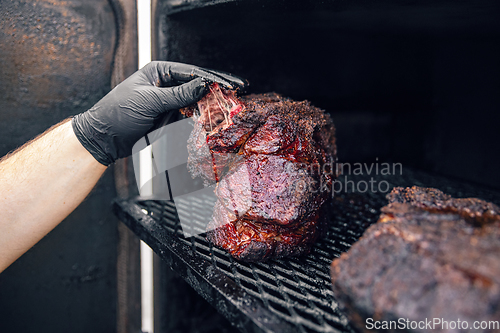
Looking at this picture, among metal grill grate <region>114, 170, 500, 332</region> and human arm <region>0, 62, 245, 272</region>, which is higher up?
human arm <region>0, 62, 245, 272</region>

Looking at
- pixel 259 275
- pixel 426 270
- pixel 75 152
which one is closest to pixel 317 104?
pixel 259 275

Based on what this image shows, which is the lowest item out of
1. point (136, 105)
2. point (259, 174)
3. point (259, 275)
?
point (259, 275)

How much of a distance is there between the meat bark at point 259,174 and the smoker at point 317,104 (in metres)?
0.10

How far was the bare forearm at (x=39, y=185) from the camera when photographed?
1412 millimetres

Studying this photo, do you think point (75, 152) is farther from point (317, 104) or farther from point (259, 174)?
point (317, 104)

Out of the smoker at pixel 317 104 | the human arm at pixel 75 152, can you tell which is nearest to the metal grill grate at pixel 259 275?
the smoker at pixel 317 104

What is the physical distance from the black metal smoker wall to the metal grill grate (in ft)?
1.36

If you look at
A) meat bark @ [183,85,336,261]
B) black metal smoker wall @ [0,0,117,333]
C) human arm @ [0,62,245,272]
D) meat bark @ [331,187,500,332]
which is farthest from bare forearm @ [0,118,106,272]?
meat bark @ [331,187,500,332]

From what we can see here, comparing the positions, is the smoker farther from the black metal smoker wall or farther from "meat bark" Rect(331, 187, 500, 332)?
"meat bark" Rect(331, 187, 500, 332)

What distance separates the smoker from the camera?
1.15 metres

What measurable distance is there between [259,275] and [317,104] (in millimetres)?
1653

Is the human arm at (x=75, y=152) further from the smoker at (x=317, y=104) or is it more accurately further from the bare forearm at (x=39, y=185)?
the smoker at (x=317, y=104)

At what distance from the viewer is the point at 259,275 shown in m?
1.15

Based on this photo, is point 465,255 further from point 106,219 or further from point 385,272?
point 106,219
